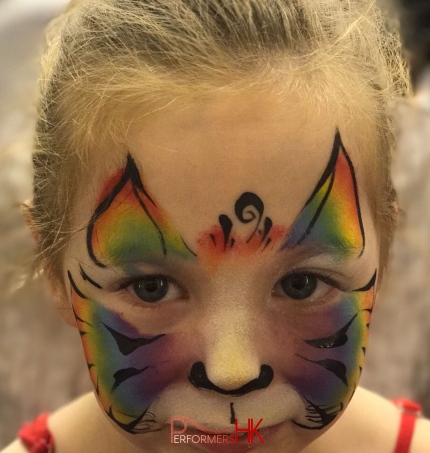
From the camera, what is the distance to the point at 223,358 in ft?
2.33

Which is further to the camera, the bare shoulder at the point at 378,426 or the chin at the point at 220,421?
the bare shoulder at the point at 378,426

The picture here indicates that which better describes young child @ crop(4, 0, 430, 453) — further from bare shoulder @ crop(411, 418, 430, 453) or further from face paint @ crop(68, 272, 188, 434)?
bare shoulder @ crop(411, 418, 430, 453)

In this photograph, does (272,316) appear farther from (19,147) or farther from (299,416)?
(19,147)

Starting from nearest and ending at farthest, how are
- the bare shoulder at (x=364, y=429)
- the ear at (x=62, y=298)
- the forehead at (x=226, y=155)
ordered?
the forehead at (x=226, y=155) < the ear at (x=62, y=298) < the bare shoulder at (x=364, y=429)

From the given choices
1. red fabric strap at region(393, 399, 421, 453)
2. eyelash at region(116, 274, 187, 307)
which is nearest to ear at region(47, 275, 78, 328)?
eyelash at region(116, 274, 187, 307)

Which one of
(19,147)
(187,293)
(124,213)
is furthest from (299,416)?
(19,147)

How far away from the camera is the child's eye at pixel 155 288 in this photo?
28.8 inches

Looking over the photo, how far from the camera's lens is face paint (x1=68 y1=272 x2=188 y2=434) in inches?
29.1

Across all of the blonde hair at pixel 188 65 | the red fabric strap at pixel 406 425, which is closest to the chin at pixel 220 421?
the blonde hair at pixel 188 65

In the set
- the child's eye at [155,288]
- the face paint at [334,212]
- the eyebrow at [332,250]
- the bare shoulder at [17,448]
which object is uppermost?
the face paint at [334,212]

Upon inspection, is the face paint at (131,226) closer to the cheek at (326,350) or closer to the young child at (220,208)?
the young child at (220,208)

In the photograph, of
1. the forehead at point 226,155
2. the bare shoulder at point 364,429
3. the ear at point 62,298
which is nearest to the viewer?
the forehead at point 226,155

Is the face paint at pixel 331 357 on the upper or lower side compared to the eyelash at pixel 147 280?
lower

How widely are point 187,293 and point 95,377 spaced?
16 cm
